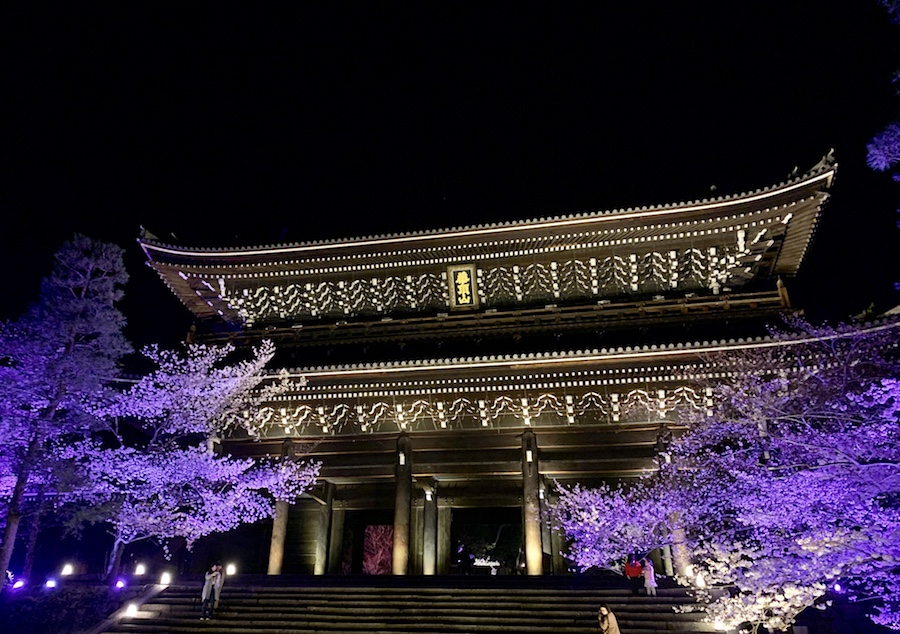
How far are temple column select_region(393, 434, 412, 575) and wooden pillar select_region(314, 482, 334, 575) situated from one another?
3121 millimetres

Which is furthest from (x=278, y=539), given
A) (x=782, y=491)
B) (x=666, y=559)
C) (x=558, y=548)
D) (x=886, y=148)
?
(x=886, y=148)

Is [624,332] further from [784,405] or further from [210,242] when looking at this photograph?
[210,242]

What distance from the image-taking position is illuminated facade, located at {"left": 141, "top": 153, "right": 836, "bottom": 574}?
14695 mm

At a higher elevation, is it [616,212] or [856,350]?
[616,212]

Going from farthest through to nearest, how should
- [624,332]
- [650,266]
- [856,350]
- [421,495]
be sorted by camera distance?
[421,495] < [650,266] < [624,332] < [856,350]

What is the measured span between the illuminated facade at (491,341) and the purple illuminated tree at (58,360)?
4.25 m

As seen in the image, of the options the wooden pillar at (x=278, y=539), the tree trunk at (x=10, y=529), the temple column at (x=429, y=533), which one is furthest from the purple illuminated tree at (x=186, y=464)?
the temple column at (x=429, y=533)

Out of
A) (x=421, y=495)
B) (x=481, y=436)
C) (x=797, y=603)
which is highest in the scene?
(x=481, y=436)

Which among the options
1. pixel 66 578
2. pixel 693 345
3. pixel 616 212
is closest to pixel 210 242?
pixel 66 578

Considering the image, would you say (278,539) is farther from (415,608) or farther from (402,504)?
(415,608)

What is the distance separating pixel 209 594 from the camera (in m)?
12.4

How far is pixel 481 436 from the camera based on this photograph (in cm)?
1595

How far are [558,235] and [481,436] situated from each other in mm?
→ 6108

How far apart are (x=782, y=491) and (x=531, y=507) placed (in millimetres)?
6543
